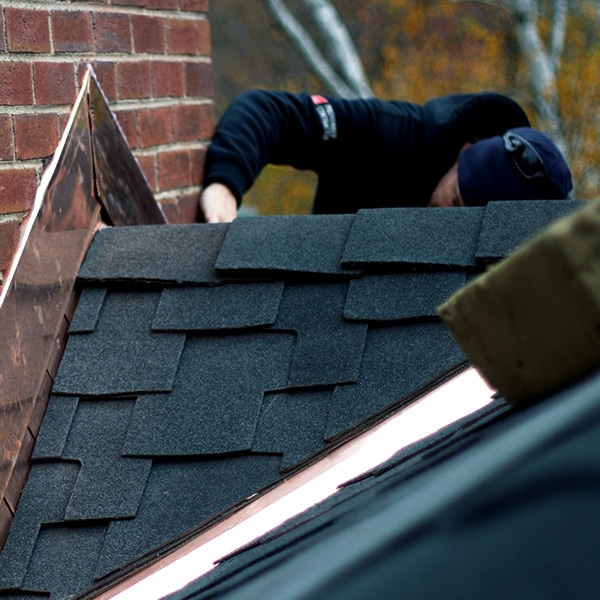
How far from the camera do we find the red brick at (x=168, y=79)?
2449mm

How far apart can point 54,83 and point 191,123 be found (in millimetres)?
818

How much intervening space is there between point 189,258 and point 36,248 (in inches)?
13.4

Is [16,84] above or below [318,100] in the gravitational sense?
above

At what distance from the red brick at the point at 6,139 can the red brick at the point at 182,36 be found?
35.4 inches

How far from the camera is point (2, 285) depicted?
1646 mm

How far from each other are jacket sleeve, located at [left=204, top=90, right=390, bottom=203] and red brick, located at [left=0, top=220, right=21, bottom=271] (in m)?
1.10

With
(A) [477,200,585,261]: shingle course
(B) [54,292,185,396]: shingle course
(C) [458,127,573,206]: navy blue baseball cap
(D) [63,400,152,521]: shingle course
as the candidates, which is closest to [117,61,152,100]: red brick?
(B) [54,292,185,396]: shingle course

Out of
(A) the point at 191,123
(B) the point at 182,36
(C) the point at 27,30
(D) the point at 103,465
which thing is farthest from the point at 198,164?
(D) the point at 103,465

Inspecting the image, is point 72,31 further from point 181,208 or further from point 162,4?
point 181,208

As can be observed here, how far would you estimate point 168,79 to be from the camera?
252 cm

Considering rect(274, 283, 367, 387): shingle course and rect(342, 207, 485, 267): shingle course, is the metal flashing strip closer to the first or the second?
rect(274, 283, 367, 387): shingle course

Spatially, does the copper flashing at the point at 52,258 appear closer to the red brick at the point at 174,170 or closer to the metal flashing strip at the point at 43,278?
the metal flashing strip at the point at 43,278

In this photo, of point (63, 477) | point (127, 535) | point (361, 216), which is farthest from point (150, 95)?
point (127, 535)

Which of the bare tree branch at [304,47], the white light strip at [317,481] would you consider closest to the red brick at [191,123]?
the white light strip at [317,481]
